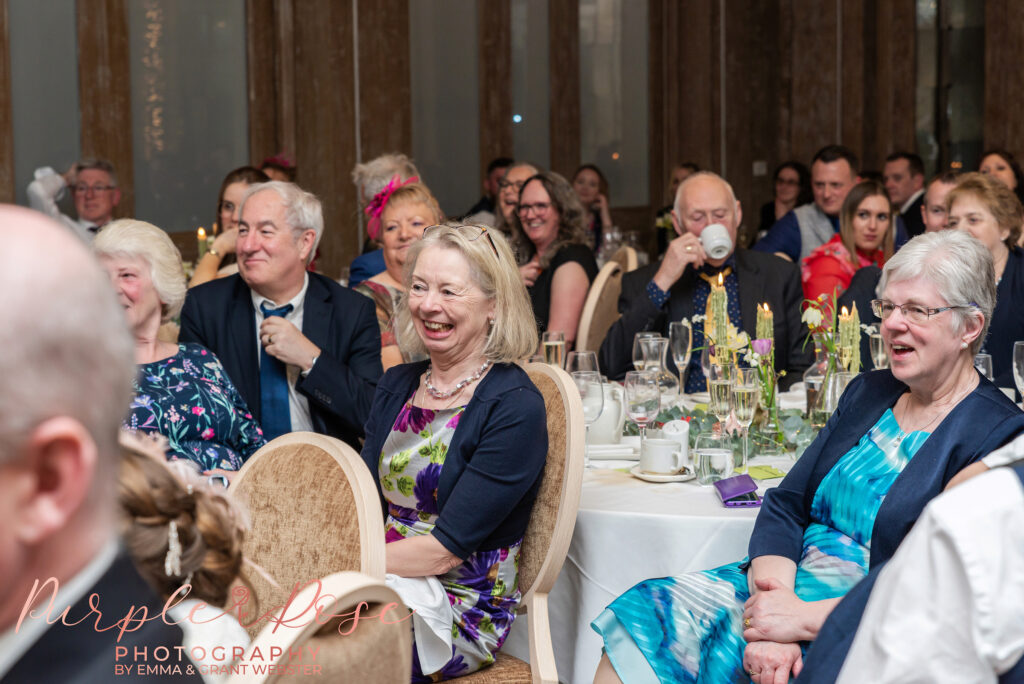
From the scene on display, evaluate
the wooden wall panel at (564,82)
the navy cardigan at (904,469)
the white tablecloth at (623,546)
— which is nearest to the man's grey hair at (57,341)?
the navy cardigan at (904,469)

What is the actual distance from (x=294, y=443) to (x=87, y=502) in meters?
1.13

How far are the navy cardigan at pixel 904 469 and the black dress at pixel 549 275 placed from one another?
8.27 ft

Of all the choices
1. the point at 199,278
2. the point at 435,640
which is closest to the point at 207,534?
the point at 435,640

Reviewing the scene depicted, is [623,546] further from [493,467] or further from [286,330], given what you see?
[286,330]

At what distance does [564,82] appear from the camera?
32.0 ft

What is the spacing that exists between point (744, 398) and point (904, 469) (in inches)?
24.8

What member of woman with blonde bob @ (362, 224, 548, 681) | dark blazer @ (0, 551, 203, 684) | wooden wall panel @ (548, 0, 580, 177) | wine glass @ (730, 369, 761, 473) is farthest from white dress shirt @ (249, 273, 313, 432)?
wooden wall panel @ (548, 0, 580, 177)

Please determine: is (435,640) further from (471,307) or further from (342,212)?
(342,212)

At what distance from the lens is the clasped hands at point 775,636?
195 centimetres

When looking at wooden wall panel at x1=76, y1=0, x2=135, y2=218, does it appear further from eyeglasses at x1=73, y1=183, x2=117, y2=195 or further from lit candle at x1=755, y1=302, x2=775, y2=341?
lit candle at x1=755, y1=302, x2=775, y2=341

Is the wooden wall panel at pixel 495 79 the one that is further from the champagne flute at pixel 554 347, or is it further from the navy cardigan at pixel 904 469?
the navy cardigan at pixel 904 469

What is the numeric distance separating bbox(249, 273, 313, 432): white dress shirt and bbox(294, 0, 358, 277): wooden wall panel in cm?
427

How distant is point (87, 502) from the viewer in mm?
714

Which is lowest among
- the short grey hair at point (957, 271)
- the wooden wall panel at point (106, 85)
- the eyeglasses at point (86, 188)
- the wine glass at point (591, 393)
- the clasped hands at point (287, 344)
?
the wine glass at point (591, 393)
